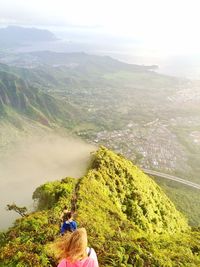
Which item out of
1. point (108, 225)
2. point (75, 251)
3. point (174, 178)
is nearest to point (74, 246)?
point (75, 251)

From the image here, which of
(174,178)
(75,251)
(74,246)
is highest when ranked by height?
(74,246)

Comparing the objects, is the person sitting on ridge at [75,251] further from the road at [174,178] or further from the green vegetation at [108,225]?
the road at [174,178]

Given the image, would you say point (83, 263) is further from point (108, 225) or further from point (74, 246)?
point (108, 225)

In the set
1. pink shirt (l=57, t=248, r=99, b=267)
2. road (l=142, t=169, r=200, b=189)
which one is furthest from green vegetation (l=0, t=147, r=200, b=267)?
road (l=142, t=169, r=200, b=189)

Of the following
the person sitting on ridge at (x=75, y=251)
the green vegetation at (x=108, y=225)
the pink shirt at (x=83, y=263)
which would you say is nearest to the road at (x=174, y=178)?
the green vegetation at (x=108, y=225)

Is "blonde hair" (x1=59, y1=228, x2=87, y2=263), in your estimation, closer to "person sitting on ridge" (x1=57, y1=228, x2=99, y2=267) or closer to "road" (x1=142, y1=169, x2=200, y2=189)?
"person sitting on ridge" (x1=57, y1=228, x2=99, y2=267)
